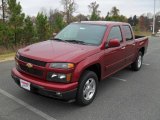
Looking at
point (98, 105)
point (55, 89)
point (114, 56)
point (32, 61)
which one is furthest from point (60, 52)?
point (114, 56)

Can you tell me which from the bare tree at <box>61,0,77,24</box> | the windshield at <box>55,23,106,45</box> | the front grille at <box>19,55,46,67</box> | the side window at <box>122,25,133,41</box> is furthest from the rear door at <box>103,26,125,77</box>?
the bare tree at <box>61,0,77,24</box>

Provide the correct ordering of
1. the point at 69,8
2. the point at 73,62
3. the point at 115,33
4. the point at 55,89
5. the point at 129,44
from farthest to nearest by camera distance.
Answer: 1. the point at 69,8
2. the point at 129,44
3. the point at 115,33
4. the point at 73,62
5. the point at 55,89

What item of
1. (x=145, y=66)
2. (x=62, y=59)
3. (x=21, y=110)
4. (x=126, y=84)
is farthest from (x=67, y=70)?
(x=145, y=66)

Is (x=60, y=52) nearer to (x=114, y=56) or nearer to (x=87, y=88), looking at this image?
(x=87, y=88)

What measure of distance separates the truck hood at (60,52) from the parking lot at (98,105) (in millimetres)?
1059

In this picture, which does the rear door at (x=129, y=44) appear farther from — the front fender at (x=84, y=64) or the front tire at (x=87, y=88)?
the front tire at (x=87, y=88)

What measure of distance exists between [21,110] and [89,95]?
147 cm

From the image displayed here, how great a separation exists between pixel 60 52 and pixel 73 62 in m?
0.46

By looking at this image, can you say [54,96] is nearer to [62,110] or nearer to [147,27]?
[62,110]

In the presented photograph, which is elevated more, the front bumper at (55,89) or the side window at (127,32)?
the side window at (127,32)

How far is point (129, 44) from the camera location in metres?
6.64

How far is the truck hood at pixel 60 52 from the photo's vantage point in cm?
424

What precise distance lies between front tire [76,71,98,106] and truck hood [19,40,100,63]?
436mm

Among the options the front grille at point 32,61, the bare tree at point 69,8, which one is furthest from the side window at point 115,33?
the bare tree at point 69,8
